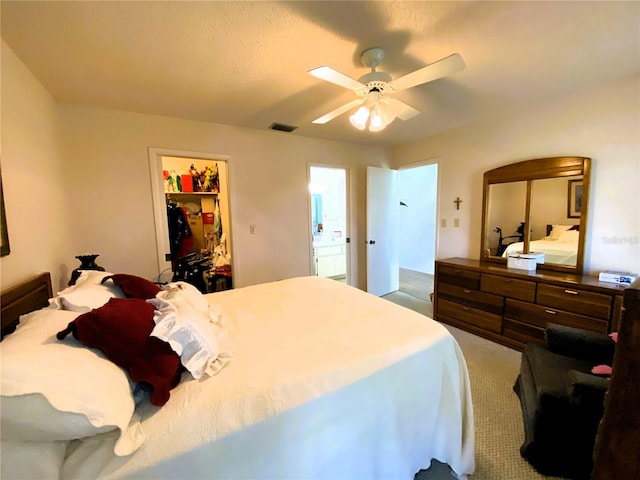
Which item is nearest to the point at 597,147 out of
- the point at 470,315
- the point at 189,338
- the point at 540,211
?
the point at 540,211

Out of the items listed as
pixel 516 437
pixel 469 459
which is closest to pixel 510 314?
pixel 516 437

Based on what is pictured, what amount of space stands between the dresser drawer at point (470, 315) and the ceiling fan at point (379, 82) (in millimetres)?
2232

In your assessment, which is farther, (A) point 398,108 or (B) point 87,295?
(A) point 398,108

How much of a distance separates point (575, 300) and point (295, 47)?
9.72ft

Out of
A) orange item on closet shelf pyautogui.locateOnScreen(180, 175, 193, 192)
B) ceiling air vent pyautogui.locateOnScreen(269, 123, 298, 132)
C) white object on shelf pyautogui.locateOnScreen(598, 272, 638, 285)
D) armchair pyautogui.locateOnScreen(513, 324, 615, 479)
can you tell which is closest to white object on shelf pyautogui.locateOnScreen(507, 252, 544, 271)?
white object on shelf pyautogui.locateOnScreen(598, 272, 638, 285)

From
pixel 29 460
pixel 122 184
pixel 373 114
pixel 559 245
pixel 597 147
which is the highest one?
pixel 373 114

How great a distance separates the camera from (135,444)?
783mm

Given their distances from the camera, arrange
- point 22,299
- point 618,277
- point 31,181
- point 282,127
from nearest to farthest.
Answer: point 22,299 < point 31,181 < point 618,277 < point 282,127

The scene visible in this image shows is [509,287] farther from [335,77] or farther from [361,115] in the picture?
[335,77]

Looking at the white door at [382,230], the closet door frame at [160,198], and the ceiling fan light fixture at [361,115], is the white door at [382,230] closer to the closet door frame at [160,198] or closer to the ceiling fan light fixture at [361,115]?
the ceiling fan light fixture at [361,115]

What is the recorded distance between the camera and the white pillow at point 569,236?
252 cm

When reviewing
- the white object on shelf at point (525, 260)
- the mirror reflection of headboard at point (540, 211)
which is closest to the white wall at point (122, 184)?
the mirror reflection of headboard at point (540, 211)

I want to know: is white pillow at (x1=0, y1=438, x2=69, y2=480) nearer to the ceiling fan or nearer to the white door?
the ceiling fan

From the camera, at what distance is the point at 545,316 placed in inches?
94.3
